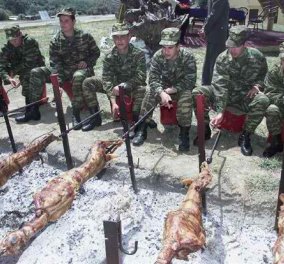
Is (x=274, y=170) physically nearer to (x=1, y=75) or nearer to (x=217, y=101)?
(x=217, y=101)

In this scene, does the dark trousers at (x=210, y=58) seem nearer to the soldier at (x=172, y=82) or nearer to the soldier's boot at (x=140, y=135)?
the soldier at (x=172, y=82)

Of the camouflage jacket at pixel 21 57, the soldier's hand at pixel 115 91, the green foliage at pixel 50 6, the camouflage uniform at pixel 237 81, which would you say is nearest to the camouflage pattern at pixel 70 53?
the camouflage jacket at pixel 21 57

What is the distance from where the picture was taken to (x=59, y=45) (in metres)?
7.07

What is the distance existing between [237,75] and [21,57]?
13.1 feet

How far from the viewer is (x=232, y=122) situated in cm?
592

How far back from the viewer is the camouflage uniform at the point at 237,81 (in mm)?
5582

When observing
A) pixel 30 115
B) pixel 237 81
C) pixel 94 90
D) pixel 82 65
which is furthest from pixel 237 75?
pixel 30 115

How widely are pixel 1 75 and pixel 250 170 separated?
4.59m

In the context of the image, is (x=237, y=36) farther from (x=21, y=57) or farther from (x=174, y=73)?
(x=21, y=57)

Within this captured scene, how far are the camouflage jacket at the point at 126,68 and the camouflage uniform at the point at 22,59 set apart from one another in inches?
68.9

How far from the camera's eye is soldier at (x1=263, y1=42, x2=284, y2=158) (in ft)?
17.1

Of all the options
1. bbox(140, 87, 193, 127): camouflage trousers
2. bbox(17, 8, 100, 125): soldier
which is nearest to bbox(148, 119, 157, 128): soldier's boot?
bbox(140, 87, 193, 127): camouflage trousers

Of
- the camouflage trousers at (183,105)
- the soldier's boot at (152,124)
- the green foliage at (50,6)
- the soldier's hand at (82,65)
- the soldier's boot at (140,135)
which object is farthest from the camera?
the green foliage at (50,6)

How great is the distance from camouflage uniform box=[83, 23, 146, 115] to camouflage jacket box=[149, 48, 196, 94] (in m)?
0.36
